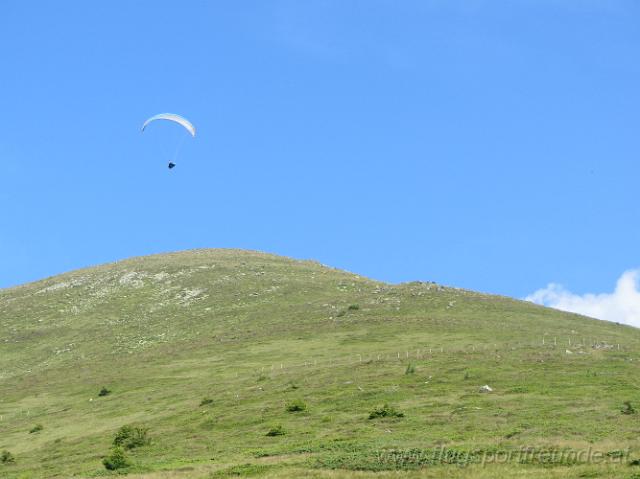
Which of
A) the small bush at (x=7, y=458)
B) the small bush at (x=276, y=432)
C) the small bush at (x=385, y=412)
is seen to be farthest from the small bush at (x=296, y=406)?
the small bush at (x=7, y=458)

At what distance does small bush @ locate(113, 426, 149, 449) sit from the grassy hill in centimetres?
52

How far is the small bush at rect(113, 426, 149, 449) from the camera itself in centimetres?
5084

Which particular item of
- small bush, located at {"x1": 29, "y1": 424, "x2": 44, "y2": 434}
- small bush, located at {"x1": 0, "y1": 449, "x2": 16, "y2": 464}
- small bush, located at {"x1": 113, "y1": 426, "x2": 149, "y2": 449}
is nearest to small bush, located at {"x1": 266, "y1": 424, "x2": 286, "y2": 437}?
small bush, located at {"x1": 113, "y1": 426, "x2": 149, "y2": 449}

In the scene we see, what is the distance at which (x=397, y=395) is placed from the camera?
5556 centimetres

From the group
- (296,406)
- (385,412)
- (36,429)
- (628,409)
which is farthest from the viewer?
(36,429)

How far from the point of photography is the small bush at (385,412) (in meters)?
50.1

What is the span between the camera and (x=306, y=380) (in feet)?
208

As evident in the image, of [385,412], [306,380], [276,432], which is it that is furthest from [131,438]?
[306,380]

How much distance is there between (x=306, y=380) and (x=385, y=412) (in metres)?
13.9

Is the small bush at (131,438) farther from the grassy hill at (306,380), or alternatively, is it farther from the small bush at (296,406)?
the small bush at (296,406)

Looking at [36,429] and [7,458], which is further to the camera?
[36,429]

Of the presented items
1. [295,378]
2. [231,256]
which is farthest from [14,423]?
[231,256]

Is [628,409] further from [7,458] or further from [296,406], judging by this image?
[7,458]

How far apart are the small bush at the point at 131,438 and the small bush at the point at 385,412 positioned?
518 inches
